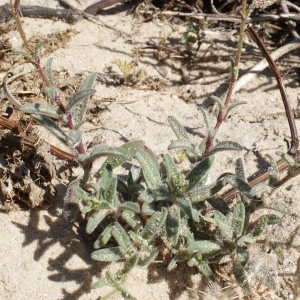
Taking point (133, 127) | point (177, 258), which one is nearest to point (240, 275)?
point (177, 258)

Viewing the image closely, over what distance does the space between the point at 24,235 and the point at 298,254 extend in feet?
4.89

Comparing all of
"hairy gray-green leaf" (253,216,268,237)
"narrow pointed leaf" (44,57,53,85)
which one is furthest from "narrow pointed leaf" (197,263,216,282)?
"narrow pointed leaf" (44,57,53,85)

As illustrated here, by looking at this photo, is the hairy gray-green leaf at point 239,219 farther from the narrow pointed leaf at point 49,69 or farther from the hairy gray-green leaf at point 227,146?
the narrow pointed leaf at point 49,69

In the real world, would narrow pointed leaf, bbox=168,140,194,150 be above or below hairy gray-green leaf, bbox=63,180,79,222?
above

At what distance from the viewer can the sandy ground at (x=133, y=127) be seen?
2520 mm

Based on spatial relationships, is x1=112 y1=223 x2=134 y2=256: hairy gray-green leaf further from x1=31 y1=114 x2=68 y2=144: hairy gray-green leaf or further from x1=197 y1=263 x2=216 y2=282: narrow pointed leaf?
x1=31 y1=114 x2=68 y2=144: hairy gray-green leaf

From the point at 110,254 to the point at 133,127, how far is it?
108 cm

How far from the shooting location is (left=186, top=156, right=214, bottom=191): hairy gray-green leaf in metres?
2.40

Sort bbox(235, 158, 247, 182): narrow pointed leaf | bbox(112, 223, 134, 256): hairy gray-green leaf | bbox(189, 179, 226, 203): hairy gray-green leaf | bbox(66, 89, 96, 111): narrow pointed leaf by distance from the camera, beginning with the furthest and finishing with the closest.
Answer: bbox(235, 158, 247, 182): narrow pointed leaf → bbox(189, 179, 226, 203): hairy gray-green leaf → bbox(112, 223, 134, 256): hairy gray-green leaf → bbox(66, 89, 96, 111): narrow pointed leaf

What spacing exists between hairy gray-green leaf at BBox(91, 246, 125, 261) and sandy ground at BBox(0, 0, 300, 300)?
0.83 feet

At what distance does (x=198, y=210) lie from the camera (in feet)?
8.29

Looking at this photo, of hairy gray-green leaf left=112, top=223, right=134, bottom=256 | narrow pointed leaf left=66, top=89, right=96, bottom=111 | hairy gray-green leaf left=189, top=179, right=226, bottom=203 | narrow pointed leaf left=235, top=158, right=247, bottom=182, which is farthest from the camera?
narrow pointed leaf left=235, top=158, right=247, bottom=182

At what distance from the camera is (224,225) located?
234 centimetres

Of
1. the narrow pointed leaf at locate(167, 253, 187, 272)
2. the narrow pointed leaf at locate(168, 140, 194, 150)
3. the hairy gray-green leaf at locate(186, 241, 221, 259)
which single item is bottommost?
the narrow pointed leaf at locate(167, 253, 187, 272)
